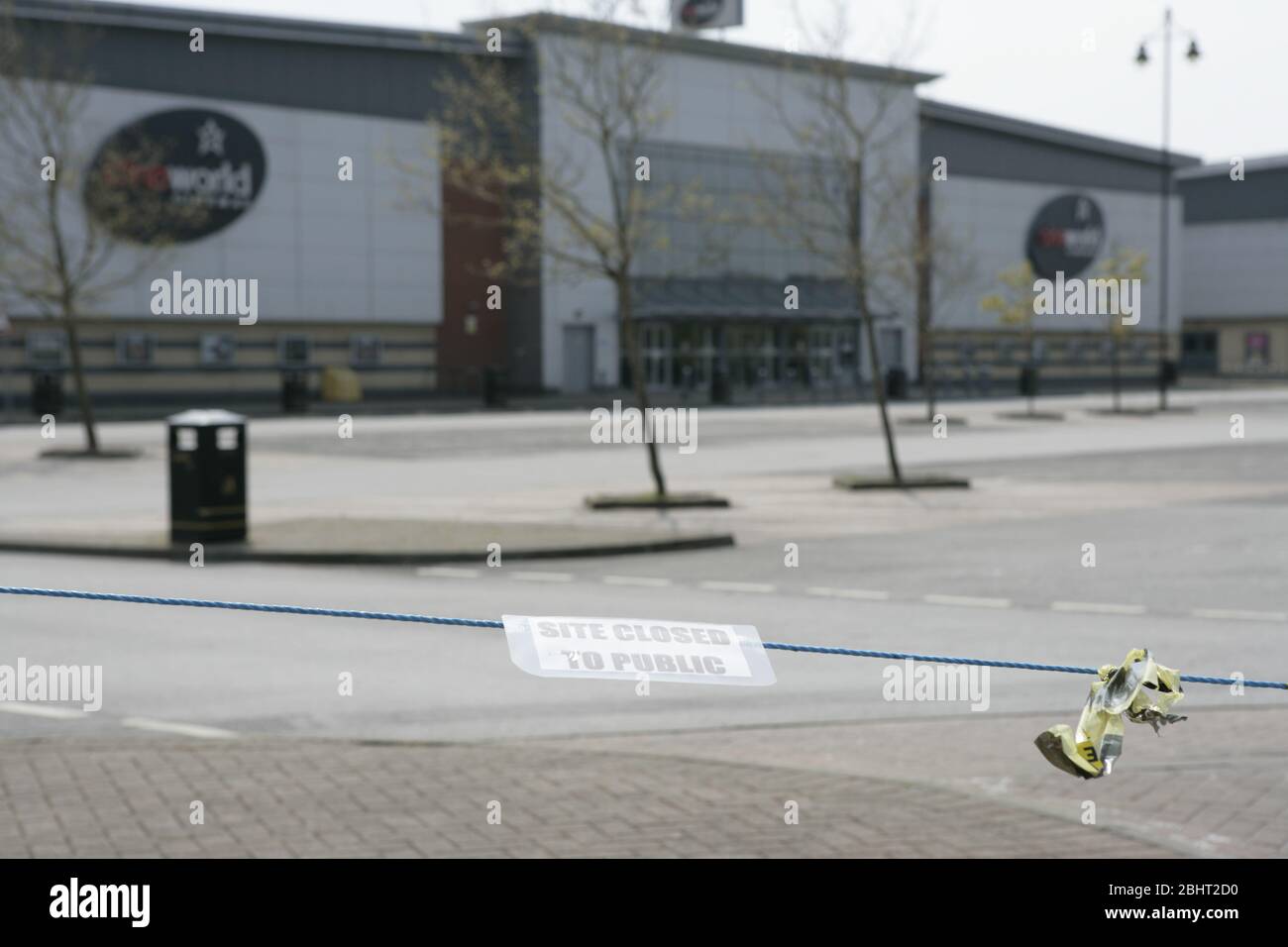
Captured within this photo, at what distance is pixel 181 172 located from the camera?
51.7 metres

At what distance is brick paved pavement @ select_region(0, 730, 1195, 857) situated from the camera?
575 centimetres

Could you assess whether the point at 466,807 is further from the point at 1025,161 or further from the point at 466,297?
the point at 1025,161

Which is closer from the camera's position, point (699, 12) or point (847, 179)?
point (847, 179)

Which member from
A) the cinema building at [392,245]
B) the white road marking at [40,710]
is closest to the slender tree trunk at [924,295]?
the cinema building at [392,245]

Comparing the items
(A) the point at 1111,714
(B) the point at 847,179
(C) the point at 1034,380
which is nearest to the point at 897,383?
(C) the point at 1034,380

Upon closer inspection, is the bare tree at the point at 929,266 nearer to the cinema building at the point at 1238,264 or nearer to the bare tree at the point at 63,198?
the bare tree at the point at 63,198

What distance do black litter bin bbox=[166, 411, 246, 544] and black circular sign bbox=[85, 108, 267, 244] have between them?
108ft

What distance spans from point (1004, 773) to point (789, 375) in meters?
63.0

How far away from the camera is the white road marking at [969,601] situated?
12781 mm

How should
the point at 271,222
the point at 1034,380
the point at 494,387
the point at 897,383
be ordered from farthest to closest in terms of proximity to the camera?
1. the point at 897,383
2. the point at 1034,380
3. the point at 271,222
4. the point at 494,387
